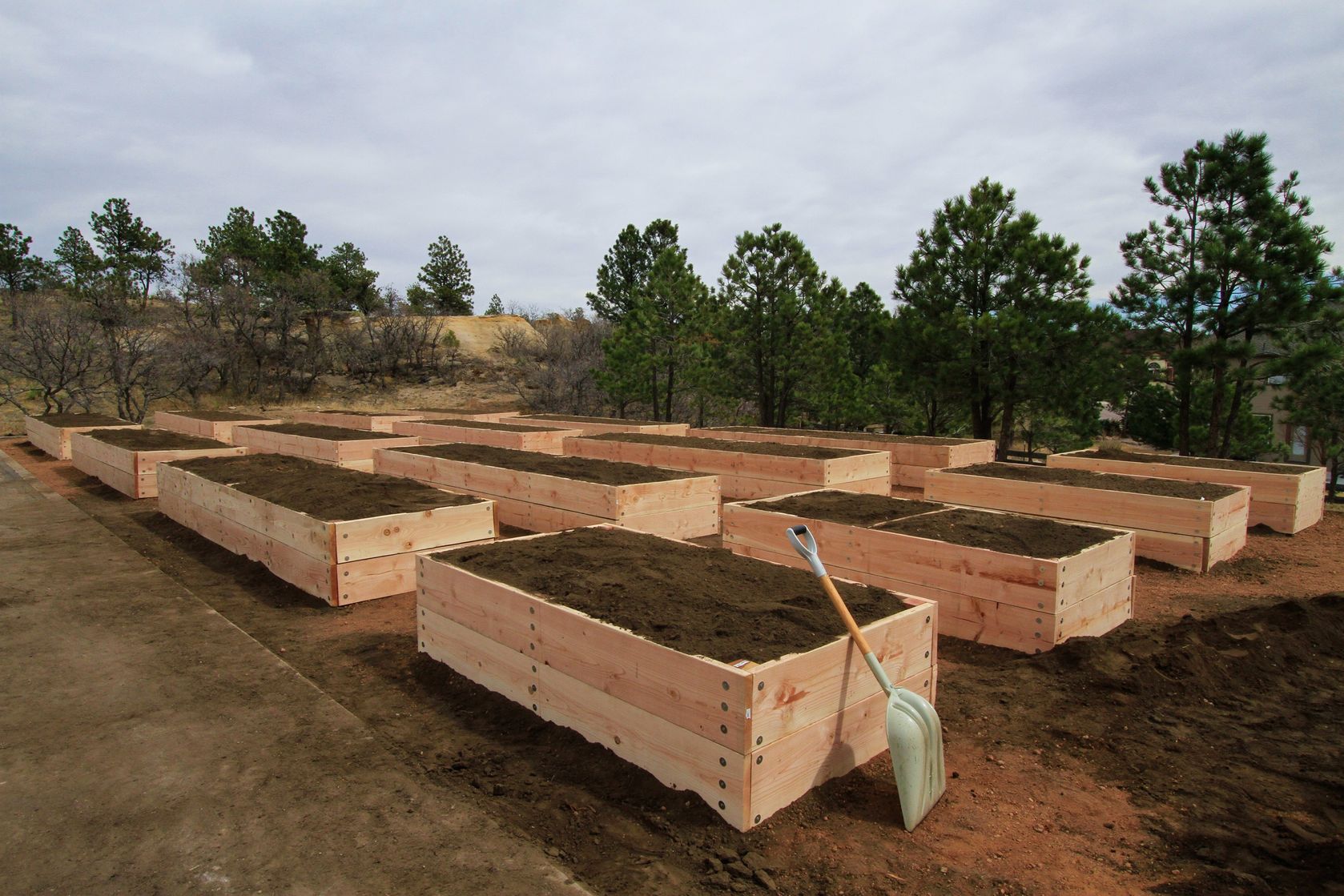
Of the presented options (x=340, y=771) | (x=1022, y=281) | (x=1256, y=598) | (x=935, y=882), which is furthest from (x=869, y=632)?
(x=1022, y=281)

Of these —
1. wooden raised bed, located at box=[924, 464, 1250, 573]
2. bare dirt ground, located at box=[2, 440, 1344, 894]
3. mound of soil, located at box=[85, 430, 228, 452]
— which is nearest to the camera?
bare dirt ground, located at box=[2, 440, 1344, 894]

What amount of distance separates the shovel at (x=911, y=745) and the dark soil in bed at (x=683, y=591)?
1.16 feet

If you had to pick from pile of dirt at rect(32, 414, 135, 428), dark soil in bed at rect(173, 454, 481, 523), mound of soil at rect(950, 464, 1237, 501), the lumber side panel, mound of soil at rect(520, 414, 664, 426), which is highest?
mound of soil at rect(520, 414, 664, 426)

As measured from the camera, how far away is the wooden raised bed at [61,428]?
1802 centimetres

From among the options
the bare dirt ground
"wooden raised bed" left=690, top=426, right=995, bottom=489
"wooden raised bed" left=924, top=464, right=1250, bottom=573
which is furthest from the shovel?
"wooden raised bed" left=690, top=426, right=995, bottom=489

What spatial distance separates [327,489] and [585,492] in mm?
2837

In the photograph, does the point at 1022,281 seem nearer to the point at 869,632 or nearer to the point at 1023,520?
the point at 1023,520

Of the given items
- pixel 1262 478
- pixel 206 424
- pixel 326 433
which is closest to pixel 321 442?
pixel 326 433

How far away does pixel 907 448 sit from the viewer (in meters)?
14.3

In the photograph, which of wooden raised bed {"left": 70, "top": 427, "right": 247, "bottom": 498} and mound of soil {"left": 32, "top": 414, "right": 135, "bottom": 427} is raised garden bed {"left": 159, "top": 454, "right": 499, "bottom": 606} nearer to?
wooden raised bed {"left": 70, "top": 427, "right": 247, "bottom": 498}

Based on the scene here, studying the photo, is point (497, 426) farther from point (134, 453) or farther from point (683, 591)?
point (683, 591)

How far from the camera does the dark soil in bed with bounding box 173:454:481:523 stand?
23.7 feet

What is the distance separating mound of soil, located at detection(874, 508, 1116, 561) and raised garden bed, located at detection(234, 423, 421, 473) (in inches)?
373

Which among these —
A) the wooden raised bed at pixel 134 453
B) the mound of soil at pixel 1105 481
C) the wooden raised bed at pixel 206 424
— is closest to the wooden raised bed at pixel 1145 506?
the mound of soil at pixel 1105 481
